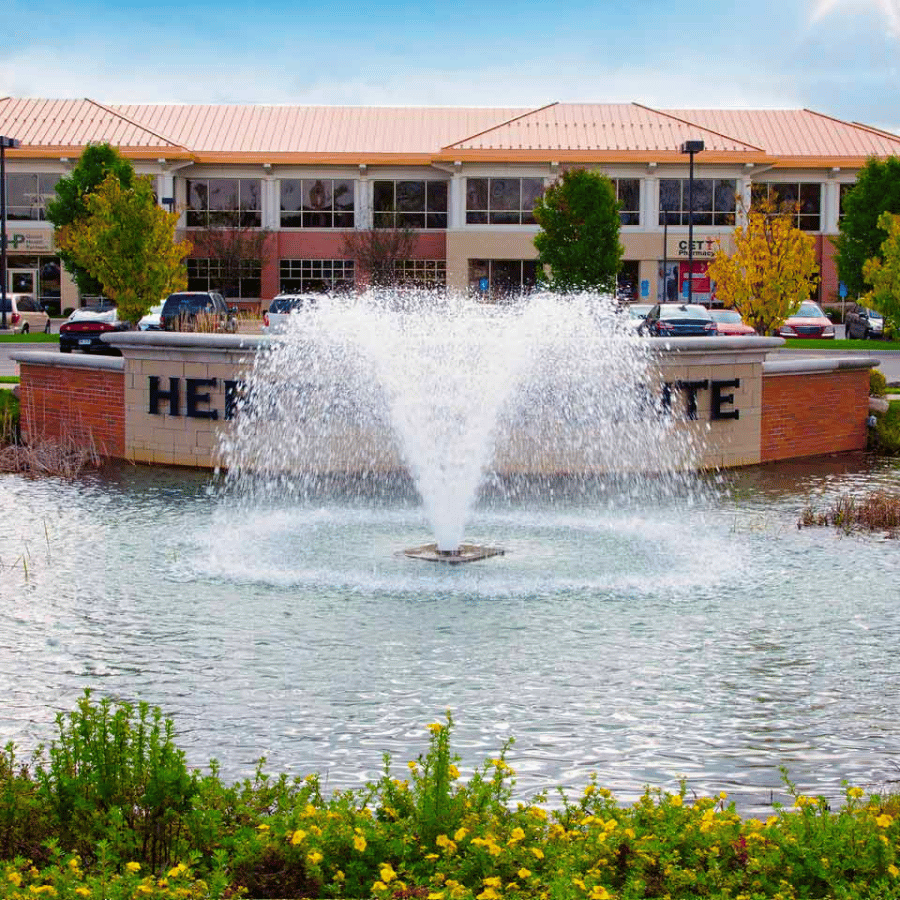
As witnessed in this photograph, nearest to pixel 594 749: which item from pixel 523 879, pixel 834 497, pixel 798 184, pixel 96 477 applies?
pixel 523 879

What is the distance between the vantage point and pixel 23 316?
5834 centimetres

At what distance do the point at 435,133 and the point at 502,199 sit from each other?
6.62 m

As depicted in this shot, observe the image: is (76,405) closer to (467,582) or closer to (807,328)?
(467,582)

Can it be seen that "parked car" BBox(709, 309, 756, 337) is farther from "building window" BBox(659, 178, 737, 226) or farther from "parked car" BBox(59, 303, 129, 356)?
"building window" BBox(659, 178, 737, 226)

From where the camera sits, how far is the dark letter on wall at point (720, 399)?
21.2 meters

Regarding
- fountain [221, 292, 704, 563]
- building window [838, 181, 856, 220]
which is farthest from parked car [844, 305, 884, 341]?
fountain [221, 292, 704, 563]

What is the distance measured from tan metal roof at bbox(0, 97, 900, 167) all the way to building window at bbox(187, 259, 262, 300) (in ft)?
16.7

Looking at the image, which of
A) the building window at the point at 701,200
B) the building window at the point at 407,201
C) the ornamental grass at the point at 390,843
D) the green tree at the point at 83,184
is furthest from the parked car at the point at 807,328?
the ornamental grass at the point at 390,843

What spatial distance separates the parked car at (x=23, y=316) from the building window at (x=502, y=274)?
20.6 metres

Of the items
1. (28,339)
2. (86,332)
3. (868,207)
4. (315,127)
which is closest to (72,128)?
(315,127)

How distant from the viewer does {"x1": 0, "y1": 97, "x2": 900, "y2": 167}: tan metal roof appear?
71500 millimetres

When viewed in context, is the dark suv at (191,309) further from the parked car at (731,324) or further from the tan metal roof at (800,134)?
the tan metal roof at (800,134)

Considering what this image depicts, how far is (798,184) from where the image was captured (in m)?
74.5

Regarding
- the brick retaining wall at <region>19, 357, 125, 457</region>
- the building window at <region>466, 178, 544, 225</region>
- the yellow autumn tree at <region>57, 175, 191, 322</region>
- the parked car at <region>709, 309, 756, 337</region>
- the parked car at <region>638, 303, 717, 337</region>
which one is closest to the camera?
the brick retaining wall at <region>19, 357, 125, 457</region>
